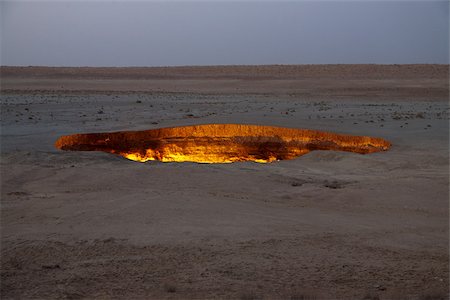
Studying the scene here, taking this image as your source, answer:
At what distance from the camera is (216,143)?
1428 cm

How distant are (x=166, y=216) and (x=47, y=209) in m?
1.62

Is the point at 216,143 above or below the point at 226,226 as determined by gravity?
above

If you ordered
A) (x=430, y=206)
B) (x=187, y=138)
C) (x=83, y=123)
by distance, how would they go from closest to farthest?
(x=430, y=206), (x=187, y=138), (x=83, y=123)

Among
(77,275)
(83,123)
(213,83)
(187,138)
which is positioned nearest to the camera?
(77,275)

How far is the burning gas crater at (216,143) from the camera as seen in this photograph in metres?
13.3

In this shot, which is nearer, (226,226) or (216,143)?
(226,226)

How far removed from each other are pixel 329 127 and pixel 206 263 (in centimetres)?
982

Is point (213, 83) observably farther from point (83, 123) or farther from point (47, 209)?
point (47, 209)

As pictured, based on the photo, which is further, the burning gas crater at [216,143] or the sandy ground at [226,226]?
the burning gas crater at [216,143]

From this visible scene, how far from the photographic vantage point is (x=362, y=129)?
14188 millimetres

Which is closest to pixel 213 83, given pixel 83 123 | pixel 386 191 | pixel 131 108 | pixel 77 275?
pixel 131 108

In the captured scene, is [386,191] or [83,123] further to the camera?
[83,123]

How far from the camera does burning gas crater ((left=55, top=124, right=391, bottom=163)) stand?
43.5 feet

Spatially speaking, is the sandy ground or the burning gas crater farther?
the burning gas crater
